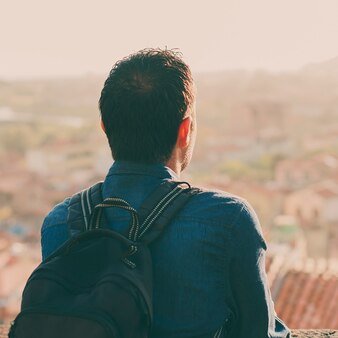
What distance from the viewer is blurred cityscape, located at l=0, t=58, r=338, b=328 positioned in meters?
7.93

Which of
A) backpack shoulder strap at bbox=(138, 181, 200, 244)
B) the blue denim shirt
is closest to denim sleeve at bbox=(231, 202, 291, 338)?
the blue denim shirt

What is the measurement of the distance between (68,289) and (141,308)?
0.43ft

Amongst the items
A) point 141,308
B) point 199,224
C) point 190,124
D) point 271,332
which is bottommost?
point 271,332

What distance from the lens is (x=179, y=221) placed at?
1.27 meters

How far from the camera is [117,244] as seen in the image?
1.19 m

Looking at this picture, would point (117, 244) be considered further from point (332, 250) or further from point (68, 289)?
point (332, 250)

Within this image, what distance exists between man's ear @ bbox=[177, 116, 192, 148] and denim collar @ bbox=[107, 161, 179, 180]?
58 mm

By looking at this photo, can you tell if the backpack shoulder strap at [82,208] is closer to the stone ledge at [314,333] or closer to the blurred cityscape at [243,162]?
the blurred cityscape at [243,162]

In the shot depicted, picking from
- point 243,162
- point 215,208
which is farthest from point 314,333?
point 243,162

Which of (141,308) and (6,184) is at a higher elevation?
(141,308)

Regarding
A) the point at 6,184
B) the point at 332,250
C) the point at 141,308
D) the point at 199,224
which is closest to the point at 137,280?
the point at 141,308

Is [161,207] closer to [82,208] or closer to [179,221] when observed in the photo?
[179,221]

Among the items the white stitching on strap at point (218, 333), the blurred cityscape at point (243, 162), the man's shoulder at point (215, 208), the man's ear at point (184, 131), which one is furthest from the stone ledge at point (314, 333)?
the blurred cityscape at point (243, 162)

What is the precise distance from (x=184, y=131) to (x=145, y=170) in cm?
11
